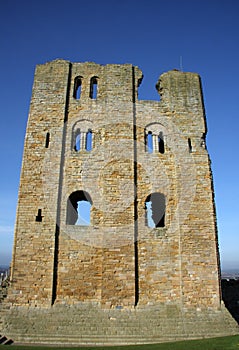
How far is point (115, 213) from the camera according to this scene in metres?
12.1

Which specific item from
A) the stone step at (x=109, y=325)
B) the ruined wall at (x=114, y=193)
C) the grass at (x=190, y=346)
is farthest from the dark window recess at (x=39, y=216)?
the grass at (x=190, y=346)

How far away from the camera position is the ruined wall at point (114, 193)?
1129cm

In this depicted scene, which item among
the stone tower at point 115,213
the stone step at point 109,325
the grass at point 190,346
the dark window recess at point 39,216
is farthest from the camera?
the dark window recess at point 39,216

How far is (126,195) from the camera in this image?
12.5m

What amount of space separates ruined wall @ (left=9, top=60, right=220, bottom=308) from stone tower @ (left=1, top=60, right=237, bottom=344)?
4 centimetres

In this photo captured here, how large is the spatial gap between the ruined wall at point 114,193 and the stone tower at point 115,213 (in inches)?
1.6

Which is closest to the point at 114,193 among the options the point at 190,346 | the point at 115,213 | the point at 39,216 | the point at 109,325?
the point at 115,213

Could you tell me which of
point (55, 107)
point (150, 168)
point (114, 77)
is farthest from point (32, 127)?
point (150, 168)

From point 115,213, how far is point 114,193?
86 centimetres

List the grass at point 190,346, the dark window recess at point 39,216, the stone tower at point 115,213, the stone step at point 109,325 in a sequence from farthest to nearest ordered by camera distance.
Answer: the dark window recess at point 39,216 → the stone tower at point 115,213 → the stone step at point 109,325 → the grass at point 190,346

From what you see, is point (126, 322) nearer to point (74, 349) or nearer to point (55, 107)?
point (74, 349)

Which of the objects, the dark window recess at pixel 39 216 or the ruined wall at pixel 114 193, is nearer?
the ruined wall at pixel 114 193

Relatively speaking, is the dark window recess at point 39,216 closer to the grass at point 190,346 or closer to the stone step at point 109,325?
the stone step at point 109,325

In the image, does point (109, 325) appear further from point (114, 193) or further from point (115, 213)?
point (114, 193)
